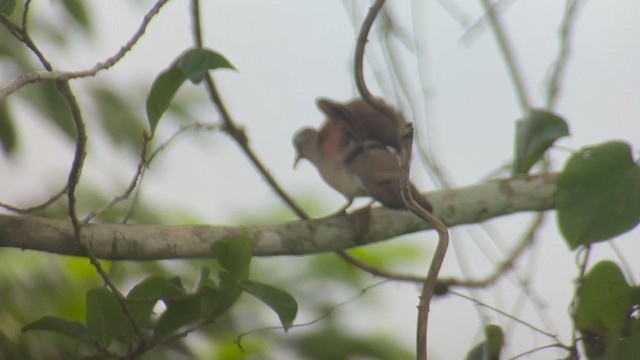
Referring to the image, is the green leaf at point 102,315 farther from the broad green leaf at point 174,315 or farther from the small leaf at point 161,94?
the small leaf at point 161,94

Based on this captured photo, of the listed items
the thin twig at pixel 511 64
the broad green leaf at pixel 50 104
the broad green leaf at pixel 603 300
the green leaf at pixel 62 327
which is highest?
the thin twig at pixel 511 64

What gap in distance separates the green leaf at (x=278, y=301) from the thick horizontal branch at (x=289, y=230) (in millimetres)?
111

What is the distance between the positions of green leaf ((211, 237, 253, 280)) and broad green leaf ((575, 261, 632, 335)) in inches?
20.0

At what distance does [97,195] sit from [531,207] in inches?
37.2

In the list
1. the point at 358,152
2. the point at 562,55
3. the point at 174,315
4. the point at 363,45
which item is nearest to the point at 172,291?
the point at 174,315

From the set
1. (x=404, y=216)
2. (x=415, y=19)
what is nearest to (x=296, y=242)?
(x=404, y=216)

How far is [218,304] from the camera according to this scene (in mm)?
1361

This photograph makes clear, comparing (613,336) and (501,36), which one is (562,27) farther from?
(613,336)

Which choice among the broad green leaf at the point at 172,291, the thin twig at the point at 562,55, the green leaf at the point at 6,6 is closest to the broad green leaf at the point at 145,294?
the broad green leaf at the point at 172,291

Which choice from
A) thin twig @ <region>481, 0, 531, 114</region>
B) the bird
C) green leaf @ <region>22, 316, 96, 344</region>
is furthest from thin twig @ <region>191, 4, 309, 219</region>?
thin twig @ <region>481, 0, 531, 114</region>

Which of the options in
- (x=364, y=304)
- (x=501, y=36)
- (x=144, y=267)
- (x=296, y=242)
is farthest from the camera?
(x=364, y=304)

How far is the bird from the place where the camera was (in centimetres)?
167

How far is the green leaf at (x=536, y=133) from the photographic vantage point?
1571mm

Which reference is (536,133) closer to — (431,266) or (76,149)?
(431,266)
